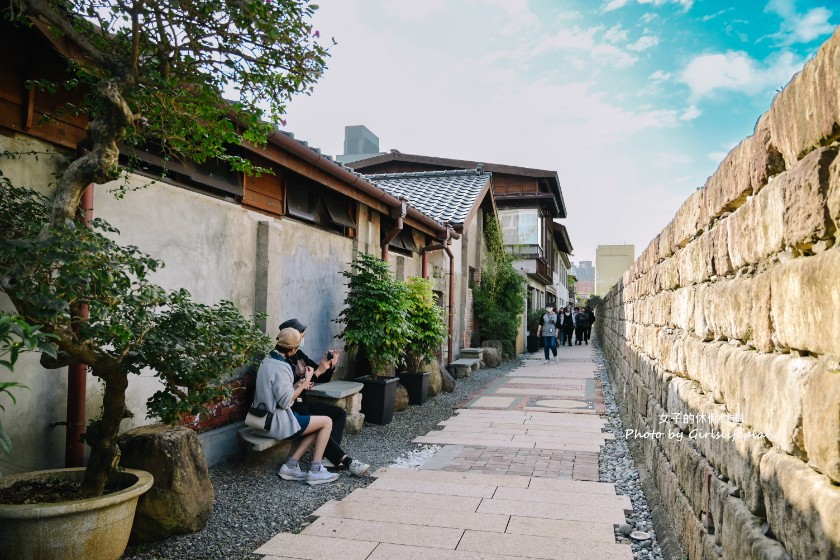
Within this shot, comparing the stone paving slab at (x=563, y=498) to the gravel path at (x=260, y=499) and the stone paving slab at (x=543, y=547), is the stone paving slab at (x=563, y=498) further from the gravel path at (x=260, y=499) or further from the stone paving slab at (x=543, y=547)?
the gravel path at (x=260, y=499)

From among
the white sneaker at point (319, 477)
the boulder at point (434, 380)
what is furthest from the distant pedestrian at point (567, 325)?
the white sneaker at point (319, 477)

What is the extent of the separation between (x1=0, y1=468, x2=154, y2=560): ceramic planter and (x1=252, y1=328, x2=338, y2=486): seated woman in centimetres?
180

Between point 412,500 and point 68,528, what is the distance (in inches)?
97.4

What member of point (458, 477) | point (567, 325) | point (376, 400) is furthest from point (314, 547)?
point (567, 325)

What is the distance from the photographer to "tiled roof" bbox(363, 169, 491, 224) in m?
13.9

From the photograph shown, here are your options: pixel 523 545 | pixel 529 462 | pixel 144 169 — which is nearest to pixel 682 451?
pixel 523 545

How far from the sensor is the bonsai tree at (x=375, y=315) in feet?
26.1

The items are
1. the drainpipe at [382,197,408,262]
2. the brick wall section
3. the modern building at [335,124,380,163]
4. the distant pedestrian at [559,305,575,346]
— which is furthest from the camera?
the modern building at [335,124,380,163]

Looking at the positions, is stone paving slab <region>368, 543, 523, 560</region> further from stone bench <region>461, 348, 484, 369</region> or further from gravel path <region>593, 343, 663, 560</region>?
stone bench <region>461, 348, 484, 369</region>

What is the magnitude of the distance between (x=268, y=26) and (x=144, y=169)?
6.19 ft

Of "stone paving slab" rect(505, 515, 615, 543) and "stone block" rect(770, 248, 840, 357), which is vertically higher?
"stone block" rect(770, 248, 840, 357)

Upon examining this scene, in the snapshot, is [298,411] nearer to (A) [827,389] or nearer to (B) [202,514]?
(B) [202,514]

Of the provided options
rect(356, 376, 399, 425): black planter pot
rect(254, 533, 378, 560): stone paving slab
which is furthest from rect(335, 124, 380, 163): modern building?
rect(254, 533, 378, 560): stone paving slab

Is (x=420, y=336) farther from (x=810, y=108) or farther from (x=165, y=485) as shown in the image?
(x=810, y=108)
